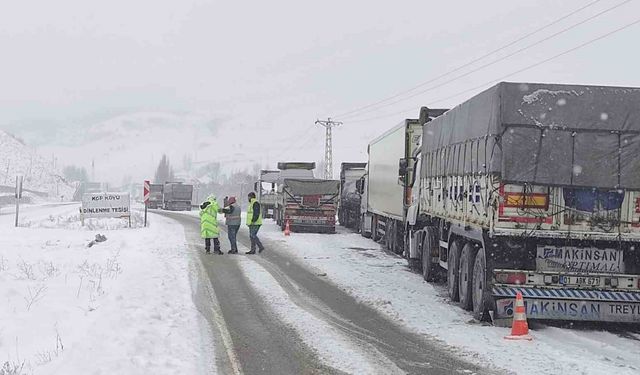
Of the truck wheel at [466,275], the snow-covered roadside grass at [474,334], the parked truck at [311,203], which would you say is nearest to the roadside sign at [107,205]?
the parked truck at [311,203]

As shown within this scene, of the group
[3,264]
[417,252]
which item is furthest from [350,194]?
[3,264]

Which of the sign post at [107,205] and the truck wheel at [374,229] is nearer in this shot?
the truck wheel at [374,229]

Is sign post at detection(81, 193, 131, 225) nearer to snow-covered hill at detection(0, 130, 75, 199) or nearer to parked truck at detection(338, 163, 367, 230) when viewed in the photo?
parked truck at detection(338, 163, 367, 230)

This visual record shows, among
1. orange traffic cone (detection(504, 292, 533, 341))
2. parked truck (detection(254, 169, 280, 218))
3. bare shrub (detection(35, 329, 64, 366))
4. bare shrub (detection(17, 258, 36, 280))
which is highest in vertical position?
parked truck (detection(254, 169, 280, 218))

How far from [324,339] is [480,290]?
265cm

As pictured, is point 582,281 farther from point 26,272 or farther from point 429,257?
point 26,272

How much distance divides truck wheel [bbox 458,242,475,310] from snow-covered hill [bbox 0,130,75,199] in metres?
134

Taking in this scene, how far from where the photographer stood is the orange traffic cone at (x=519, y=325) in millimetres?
8505

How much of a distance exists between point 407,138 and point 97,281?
31.2ft

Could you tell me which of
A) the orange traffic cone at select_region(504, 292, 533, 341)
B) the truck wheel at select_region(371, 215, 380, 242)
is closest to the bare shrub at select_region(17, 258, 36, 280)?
the orange traffic cone at select_region(504, 292, 533, 341)

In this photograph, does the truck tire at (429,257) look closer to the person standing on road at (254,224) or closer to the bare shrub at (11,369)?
the person standing on road at (254,224)

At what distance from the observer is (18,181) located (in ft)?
83.5

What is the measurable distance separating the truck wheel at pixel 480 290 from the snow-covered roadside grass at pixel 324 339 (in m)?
2.16

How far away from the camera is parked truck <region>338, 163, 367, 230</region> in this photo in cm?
3328
